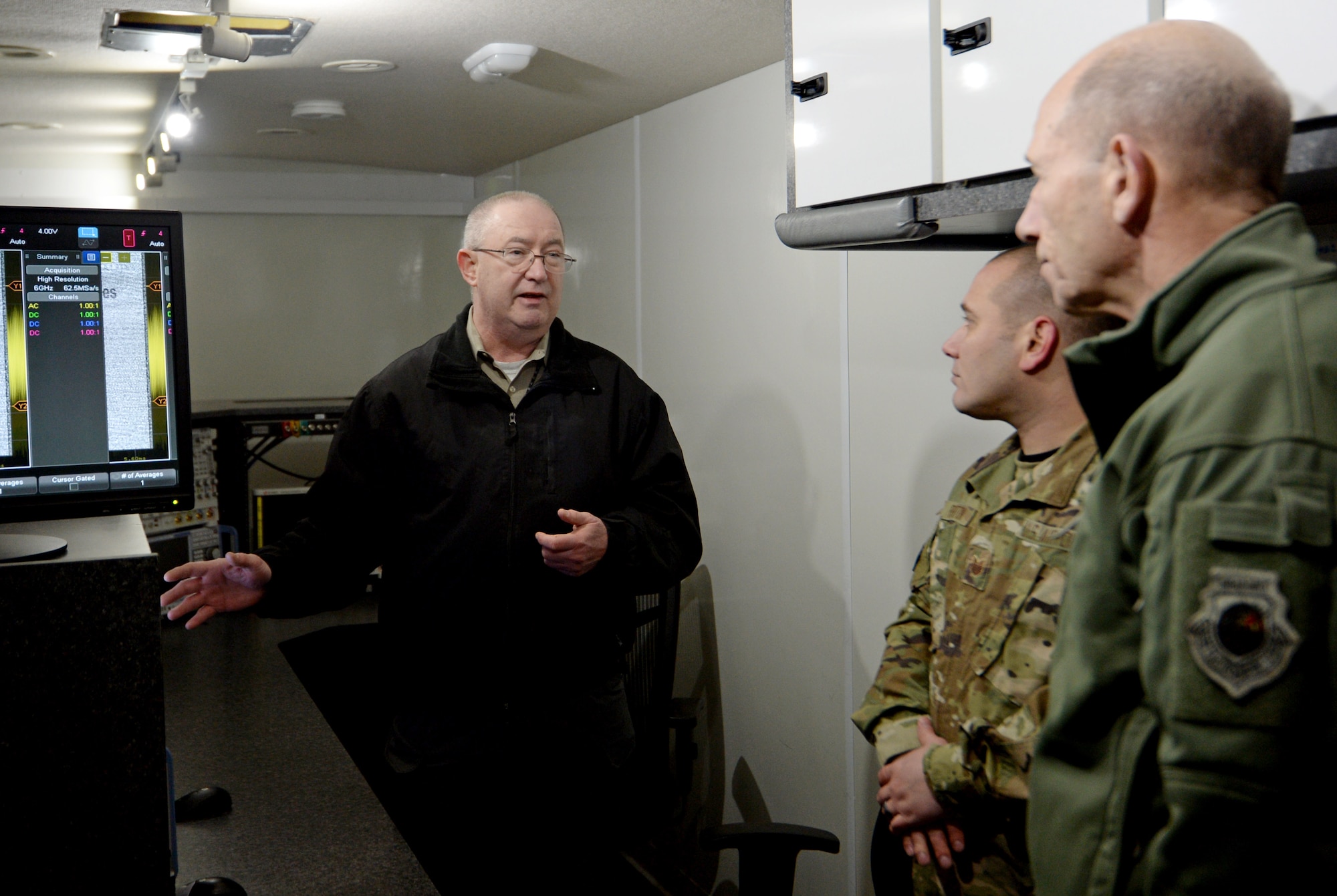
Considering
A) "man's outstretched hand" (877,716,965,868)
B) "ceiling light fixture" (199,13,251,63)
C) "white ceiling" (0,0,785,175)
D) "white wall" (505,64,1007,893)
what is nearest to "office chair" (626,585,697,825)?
"white wall" (505,64,1007,893)

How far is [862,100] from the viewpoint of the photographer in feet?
5.21

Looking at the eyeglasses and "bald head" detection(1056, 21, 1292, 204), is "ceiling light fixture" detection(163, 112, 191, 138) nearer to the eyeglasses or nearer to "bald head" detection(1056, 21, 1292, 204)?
the eyeglasses

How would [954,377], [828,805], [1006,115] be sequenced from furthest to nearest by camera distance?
1. [828,805]
2. [954,377]
3. [1006,115]

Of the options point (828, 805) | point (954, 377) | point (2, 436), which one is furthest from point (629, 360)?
point (2, 436)

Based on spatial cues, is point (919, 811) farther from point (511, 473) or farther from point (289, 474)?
point (289, 474)

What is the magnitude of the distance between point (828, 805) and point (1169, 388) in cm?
202

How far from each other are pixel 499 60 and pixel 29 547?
6.64 ft

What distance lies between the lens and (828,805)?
101 inches

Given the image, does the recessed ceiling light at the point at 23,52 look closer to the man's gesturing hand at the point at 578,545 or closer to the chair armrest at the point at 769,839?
the man's gesturing hand at the point at 578,545

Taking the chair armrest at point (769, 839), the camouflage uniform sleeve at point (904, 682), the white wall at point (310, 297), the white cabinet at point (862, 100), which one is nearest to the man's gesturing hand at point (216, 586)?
the chair armrest at point (769, 839)

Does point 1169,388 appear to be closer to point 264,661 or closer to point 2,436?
point 2,436

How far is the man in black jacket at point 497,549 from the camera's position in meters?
2.05

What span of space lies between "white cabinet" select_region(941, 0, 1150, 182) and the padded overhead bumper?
0.25ft

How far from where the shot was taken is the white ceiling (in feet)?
7.77
